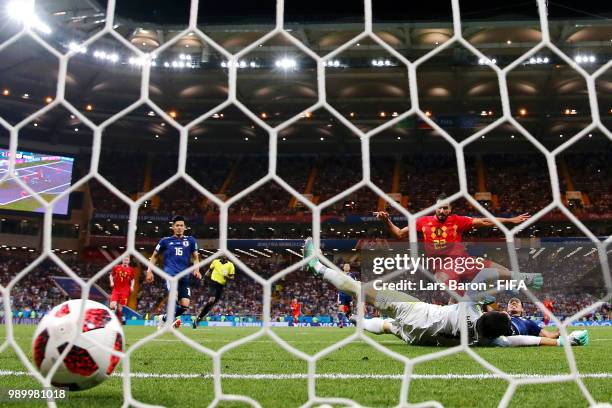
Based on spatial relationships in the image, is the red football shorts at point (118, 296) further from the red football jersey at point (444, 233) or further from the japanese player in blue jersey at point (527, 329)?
the japanese player in blue jersey at point (527, 329)

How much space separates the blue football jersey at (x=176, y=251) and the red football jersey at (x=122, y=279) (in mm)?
2404

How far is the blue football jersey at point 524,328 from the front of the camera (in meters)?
4.83

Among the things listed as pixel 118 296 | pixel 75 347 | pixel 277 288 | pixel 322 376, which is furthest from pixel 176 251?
pixel 277 288

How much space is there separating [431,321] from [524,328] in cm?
121

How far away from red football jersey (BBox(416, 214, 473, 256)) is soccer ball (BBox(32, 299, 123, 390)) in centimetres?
286

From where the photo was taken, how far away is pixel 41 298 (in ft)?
67.4

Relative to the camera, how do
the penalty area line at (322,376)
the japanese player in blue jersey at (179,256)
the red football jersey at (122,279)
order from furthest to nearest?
the red football jersey at (122,279)
the japanese player in blue jersey at (179,256)
the penalty area line at (322,376)

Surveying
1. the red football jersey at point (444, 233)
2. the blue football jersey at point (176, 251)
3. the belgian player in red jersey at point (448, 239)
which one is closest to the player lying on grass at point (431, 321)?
the belgian player in red jersey at point (448, 239)

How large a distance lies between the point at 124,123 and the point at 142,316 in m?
8.41

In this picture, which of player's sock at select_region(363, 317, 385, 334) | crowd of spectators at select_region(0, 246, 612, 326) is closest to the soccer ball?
player's sock at select_region(363, 317, 385, 334)

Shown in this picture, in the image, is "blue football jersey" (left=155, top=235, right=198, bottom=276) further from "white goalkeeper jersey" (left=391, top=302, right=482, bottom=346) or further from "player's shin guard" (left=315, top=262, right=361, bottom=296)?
"white goalkeeper jersey" (left=391, top=302, right=482, bottom=346)

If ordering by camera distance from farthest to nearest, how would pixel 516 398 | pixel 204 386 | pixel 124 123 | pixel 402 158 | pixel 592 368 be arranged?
1. pixel 402 158
2. pixel 124 123
3. pixel 592 368
4. pixel 204 386
5. pixel 516 398

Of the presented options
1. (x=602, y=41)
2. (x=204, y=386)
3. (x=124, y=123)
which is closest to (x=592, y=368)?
(x=204, y=386)

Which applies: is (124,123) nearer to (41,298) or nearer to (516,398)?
(41,298)
